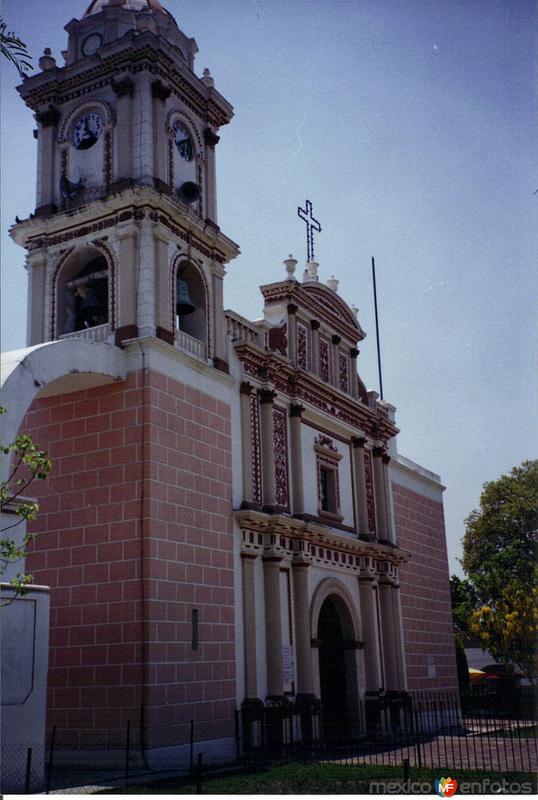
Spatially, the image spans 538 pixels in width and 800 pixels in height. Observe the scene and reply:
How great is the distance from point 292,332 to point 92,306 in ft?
19.1

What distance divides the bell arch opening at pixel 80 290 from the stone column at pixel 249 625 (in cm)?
539

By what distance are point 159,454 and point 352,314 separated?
10851mm

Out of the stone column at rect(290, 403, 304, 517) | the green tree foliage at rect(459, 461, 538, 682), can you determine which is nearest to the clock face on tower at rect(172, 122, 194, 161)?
the stone column at rect(290, 403, 304, 517)

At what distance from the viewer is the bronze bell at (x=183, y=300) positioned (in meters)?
17.2

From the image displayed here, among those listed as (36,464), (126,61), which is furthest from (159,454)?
(126,61)

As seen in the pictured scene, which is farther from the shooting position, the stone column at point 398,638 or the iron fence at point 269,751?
the stone column at point 398,638

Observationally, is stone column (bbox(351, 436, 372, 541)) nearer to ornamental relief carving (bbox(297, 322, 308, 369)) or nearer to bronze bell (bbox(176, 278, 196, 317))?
ornamental relief carving (bbox(297, 322, 308, 369))

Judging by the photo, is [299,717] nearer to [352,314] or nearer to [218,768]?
[218,768]

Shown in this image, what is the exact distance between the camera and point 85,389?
1605 centimetres

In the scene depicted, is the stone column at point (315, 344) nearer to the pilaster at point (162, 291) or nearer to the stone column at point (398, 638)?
the pilaster at point (162, 291)

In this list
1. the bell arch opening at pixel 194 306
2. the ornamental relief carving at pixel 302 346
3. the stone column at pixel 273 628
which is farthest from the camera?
the ornamental relief carving at pixel 302 346

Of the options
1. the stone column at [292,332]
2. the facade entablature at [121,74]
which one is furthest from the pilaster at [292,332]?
the facade entablature at [121,74]

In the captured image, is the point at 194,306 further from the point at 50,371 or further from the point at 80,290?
the point at 50,371

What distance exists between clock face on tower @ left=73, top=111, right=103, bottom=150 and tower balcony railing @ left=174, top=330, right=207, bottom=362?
433cm
